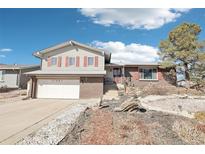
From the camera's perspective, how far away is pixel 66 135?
5656 mm

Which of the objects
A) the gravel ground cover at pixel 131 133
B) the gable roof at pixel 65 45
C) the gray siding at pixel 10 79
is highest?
the gable roof at pixel 65 45

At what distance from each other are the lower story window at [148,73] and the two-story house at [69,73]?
15.8 feet

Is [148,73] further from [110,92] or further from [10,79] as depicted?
[10,79]

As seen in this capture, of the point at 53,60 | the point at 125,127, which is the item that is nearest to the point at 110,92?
the point at 53,60

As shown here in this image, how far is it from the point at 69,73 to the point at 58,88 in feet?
6.58

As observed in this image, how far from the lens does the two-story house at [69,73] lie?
1847 centimetres

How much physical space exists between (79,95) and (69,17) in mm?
7755

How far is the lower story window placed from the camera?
21953mm

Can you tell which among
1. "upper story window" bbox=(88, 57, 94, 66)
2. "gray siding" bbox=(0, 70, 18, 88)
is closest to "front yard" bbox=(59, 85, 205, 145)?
"upper story window" bbox=(88, 57, 94, 66)

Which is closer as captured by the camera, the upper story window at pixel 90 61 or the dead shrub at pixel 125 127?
the dead shrub at pixel 125 127

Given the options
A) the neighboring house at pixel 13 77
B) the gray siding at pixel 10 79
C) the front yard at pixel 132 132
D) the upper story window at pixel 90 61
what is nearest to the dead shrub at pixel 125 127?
the front yard at pixel 132 132

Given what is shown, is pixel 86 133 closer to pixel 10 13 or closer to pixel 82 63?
pixel 10 13

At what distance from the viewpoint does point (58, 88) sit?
19.2m

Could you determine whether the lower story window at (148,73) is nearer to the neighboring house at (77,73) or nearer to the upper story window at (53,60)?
the neighboring house at (77,73)
